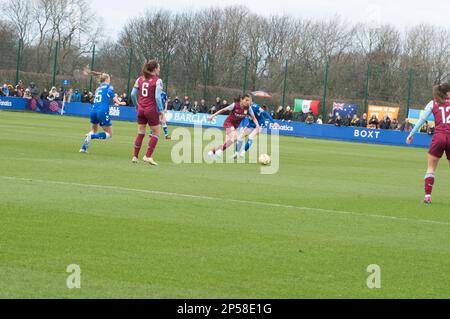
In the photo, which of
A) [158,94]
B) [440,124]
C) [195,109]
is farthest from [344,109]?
[440,124]

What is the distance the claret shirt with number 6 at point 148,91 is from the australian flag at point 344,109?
39.8 metres

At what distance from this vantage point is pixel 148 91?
781 inches

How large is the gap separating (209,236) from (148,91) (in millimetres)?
10335

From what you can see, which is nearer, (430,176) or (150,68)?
(430,176)

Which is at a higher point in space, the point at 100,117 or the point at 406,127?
the point at 100,117

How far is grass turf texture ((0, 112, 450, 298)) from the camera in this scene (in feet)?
24.4

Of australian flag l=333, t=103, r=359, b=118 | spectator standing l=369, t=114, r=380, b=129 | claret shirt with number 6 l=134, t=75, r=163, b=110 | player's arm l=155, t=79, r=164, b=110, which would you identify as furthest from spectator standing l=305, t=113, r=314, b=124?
player's arm l=155, t=79, r=164, b=110

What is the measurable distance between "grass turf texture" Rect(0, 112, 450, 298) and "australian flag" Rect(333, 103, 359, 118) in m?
40.9

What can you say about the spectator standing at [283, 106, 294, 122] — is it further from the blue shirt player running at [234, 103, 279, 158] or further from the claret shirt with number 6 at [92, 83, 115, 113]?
the claret shirt with number 6 at [92, 83, 115, 113]

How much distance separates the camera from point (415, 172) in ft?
80.3
